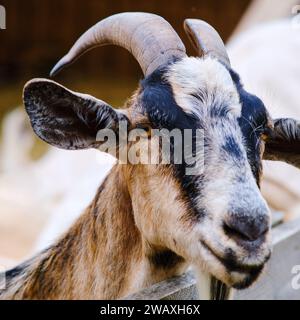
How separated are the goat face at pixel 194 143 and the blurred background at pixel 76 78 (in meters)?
0.82

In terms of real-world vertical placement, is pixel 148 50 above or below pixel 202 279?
above

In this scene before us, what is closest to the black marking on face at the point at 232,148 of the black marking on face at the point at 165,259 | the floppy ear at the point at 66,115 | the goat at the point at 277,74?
the floppy ear at the point at 66,115

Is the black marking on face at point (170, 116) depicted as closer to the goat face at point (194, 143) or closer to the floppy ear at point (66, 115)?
the goat face at point (194, 143)

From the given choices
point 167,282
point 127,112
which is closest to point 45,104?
point 127,112

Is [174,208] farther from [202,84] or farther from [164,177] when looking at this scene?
[202,84]

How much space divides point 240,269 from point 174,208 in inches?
13.0

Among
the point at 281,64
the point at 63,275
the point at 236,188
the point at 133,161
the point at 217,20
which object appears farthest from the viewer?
the point at 217,20

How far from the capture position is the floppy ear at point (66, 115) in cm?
254

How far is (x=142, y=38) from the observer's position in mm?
2850

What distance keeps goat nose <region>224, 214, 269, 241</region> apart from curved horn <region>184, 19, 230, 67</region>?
725 mm

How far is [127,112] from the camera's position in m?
2.71

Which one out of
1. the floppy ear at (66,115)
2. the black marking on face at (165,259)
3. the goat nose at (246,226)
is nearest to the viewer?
the goat nose at (246,226)
